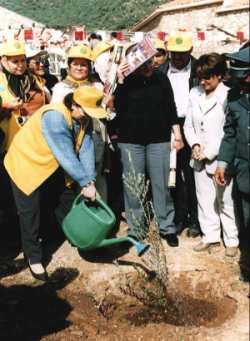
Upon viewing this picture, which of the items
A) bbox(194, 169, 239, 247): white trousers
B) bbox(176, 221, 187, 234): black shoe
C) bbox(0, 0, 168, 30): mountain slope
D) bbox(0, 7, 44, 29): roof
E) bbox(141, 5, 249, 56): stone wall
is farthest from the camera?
bbox(0, 7, 44, 29): roof

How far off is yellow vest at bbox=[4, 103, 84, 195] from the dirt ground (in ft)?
2.88

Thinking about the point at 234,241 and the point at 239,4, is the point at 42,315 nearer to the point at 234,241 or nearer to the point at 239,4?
the point at 234,241

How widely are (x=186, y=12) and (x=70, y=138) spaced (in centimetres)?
535

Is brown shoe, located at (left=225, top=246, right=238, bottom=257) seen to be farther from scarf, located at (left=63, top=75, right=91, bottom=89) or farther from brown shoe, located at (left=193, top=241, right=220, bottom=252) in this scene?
scarf, located at (left=63, top=75, right=91, bottom=89)

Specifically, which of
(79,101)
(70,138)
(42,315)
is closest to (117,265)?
(42,315)

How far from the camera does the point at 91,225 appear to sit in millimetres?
3980

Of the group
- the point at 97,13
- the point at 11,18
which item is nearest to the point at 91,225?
the point at 97,13

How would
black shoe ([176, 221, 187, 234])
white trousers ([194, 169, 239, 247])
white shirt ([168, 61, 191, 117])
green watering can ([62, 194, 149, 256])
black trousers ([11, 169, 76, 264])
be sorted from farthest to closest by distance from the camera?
black shoe ([176, 221, 187, 234]) < white shirt ([168, 61, 191, 117]) < white trousers ([194, 169, 239, 247]) < black trousers ([11, 169, 76, 264]) < green watering can ([62, 194, 149, 256])

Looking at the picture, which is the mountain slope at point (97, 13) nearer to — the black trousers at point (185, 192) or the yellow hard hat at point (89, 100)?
the black trousers at point (185, 192)

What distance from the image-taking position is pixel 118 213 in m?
5.59

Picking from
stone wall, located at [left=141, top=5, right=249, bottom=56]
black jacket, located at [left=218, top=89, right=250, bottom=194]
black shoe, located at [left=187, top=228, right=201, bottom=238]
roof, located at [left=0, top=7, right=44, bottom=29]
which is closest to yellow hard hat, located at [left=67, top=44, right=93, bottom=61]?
black jacket, located at [left=218, top=89, right=250, bottom=194]

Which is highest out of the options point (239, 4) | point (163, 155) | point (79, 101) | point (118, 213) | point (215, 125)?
point (239, 4)

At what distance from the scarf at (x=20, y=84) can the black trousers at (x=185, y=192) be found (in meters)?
1.38

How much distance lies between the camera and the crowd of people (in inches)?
155
